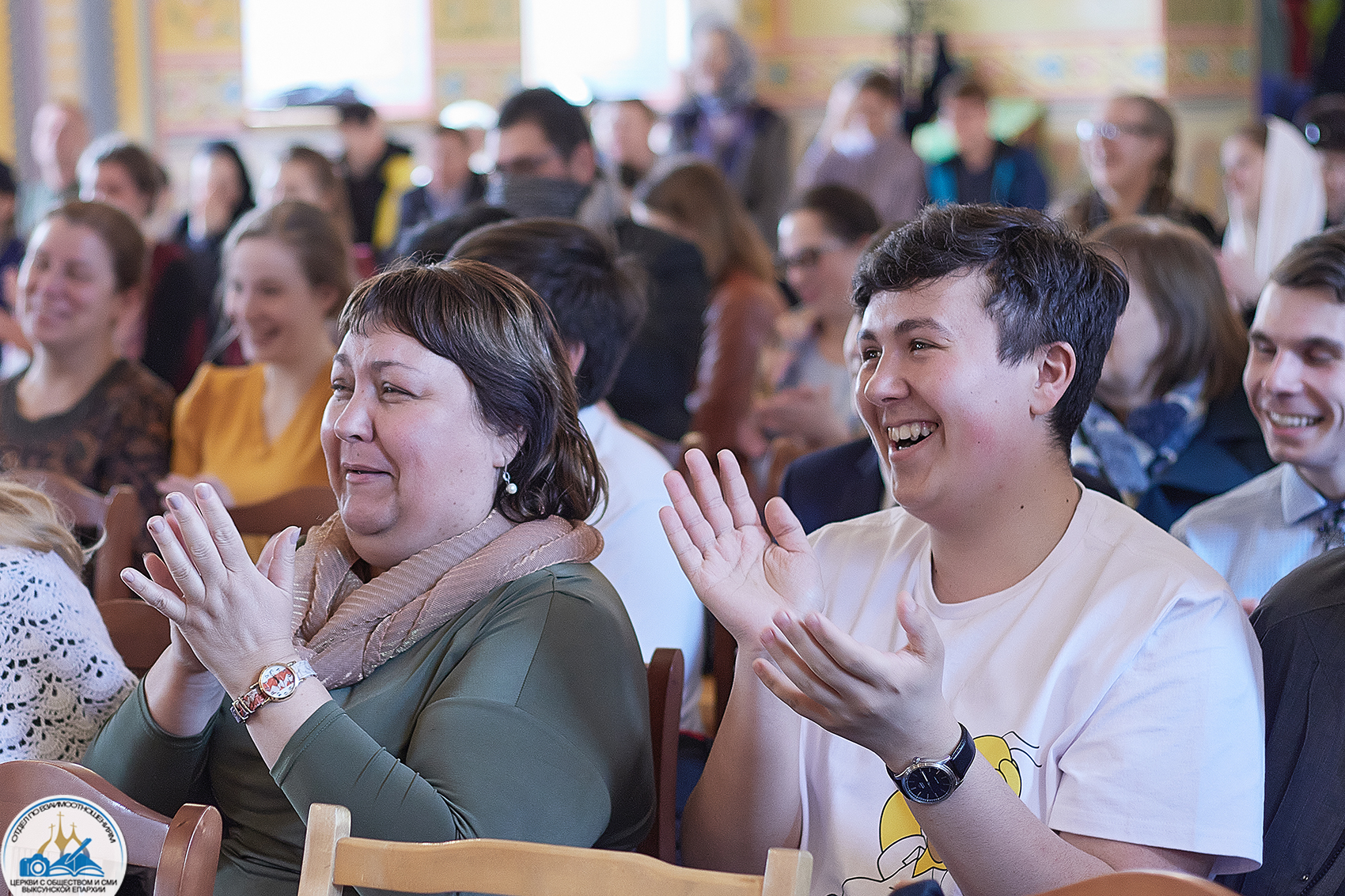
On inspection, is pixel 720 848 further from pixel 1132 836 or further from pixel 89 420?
pixel 89 420

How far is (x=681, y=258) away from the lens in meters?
3.76

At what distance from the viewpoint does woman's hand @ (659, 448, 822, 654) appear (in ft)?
4.32

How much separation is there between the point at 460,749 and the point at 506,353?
0.48 m

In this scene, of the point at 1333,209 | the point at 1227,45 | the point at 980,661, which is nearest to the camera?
the point at 980,661

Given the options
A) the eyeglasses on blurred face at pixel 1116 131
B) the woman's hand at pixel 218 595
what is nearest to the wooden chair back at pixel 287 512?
the woman's hand at pixel 218 595

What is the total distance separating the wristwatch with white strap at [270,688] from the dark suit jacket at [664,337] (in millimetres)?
2187

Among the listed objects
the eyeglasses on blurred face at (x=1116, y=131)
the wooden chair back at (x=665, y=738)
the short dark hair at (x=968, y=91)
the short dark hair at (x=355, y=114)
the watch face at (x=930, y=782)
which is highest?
the short dark hair at (x=968, y=91)

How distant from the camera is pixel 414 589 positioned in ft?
5.01

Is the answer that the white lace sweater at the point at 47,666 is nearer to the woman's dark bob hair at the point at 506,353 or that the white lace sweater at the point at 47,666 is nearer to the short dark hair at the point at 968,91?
the woman's dark bob hair at the point at 506,353

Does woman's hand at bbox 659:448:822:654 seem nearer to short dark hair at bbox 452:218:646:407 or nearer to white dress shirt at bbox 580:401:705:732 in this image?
white dress shirt at bbox 580:401:705:732

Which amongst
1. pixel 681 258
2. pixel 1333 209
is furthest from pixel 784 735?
pixel 1333 209

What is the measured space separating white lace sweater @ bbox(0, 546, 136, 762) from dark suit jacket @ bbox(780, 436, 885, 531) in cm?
114

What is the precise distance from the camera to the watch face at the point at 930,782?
115 cm

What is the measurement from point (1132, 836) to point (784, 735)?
Result: 0.35 meters
